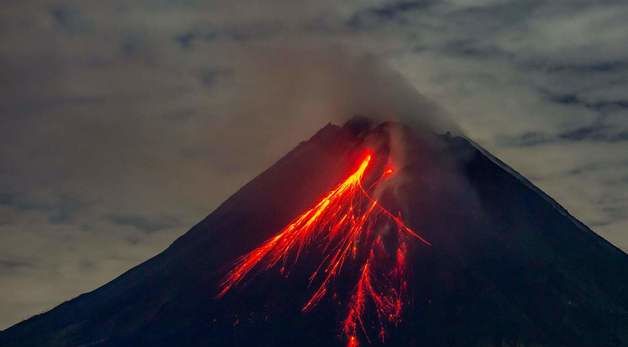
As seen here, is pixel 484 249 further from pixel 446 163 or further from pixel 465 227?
pixel 446 163

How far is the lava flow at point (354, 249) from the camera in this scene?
105m

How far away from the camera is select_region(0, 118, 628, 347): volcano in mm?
102750

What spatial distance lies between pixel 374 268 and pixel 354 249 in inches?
148

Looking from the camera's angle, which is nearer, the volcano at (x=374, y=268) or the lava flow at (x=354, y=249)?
the volcano at (x=374, y=268)

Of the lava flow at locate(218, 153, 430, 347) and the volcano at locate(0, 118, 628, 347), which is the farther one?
the lava flow at locate(218, 153, 430, 347)

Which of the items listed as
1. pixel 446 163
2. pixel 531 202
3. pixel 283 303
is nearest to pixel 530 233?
pixel 531 202

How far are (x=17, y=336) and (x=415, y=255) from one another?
48.8 m

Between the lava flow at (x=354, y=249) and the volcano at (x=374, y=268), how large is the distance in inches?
6.6

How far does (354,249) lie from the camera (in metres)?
112

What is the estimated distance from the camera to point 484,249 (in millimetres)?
112250

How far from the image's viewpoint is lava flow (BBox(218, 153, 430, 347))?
104562mm

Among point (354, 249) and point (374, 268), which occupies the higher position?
point (354, 249)

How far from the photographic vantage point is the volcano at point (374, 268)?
10275cm

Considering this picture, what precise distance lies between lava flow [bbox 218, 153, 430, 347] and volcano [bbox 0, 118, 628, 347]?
0.17 m
